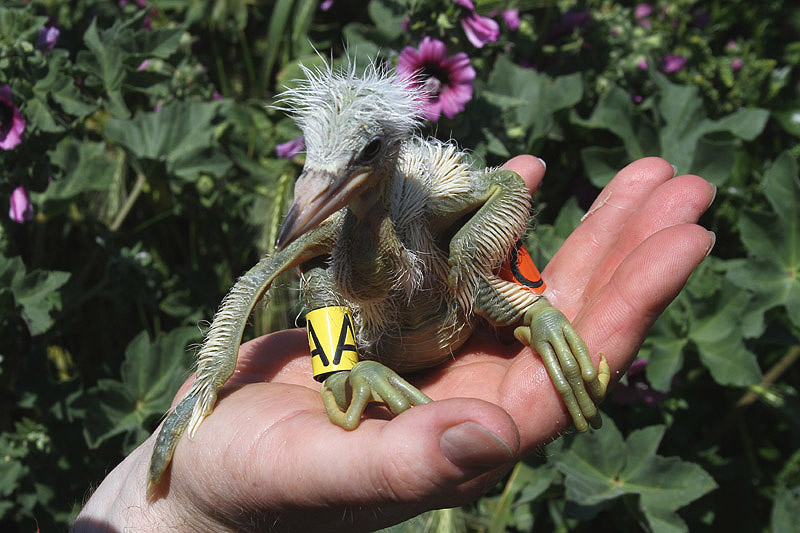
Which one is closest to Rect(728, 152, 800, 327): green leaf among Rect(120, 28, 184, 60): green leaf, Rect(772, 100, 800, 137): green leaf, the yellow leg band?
Rect(772, 100, 800, 137): green leaf

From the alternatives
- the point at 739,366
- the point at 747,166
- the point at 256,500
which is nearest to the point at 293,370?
the point at 256,500

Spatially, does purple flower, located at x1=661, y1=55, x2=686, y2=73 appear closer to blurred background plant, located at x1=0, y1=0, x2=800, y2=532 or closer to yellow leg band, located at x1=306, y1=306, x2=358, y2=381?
blurred background plant, located at x1=0, y1=0, x2=800, y2=532

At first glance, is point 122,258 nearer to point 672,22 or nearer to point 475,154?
point 475,154

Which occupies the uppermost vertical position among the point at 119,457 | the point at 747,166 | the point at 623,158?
the point at 623,158

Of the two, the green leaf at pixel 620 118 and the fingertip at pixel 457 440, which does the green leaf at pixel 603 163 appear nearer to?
the green leaf at pixel 620 118

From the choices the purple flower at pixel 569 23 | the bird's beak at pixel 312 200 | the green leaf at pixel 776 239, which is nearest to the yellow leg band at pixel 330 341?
the bird's beak at pixel 312 200

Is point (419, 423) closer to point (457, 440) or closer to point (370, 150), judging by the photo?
point (457, 440)
